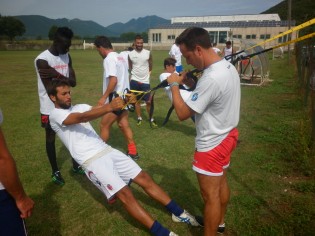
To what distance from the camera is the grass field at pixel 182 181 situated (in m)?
3.53

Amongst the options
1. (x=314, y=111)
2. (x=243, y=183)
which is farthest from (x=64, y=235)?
(x=314, y=111)

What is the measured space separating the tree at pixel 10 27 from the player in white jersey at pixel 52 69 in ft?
303

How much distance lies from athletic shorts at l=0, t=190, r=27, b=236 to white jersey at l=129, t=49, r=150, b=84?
20.5ft

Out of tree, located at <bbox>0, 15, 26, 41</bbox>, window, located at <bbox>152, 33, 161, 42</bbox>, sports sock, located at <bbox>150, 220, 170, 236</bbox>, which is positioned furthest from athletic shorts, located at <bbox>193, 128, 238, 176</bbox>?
tree, located at <bbox>0, 15, 26, 41</bbox>

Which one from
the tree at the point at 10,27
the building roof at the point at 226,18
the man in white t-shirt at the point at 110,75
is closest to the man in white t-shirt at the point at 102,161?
the man in white t-shirt at the point at 110,75

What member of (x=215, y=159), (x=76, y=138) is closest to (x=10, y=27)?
(x=76, y=138)

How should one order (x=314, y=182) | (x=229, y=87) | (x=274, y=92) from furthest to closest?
(x=274, y=92)
(x=314, y=182)
(x=229, y=87)

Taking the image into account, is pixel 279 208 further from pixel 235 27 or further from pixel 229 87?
pixel 235 27

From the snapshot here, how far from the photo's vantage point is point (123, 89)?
5.34 m

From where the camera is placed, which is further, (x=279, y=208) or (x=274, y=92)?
(x=274, y=92)

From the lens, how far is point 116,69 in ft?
16.4

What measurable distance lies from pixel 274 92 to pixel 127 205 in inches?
421

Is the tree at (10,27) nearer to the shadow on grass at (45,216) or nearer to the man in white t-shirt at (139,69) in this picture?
the man in white t-shirt at (139,69)

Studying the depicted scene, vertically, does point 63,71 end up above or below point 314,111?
above
